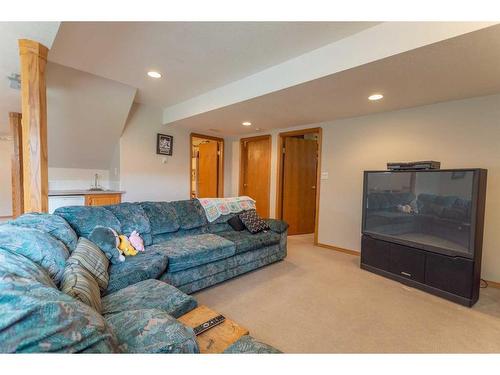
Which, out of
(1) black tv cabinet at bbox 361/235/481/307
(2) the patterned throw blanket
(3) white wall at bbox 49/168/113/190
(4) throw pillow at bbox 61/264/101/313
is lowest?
(1) black tv cabinet at bbox 361/235/481/307

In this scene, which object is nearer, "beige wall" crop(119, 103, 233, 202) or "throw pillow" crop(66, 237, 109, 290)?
"throw pillow" crop(66, 237, 109, 290)

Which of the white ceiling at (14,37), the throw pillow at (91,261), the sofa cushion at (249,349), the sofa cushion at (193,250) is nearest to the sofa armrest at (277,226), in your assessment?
the sofa cushion at (193,250)

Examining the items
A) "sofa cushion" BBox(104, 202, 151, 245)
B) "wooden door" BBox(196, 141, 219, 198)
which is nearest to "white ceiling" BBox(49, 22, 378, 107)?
"sofa cushion" BBox(104, 202, 151, 245)

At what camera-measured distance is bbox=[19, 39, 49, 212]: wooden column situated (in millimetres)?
1856

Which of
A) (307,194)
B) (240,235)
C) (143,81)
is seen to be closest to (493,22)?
(240,235)

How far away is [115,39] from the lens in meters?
1.99

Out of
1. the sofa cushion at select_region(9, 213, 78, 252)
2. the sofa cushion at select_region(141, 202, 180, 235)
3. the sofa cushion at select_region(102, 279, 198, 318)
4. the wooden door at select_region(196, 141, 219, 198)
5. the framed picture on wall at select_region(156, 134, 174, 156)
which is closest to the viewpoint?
the sofa cushion at select_region(102, 279, 198, 318)

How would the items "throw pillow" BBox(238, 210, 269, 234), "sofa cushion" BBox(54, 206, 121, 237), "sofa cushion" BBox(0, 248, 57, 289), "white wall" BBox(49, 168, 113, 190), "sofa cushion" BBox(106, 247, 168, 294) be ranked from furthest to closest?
"white wall" BBox(49, 168, 113, 190) → "throw pillow" BBox(238, 210, 269, 234) → "sofa cushion" BBox(54, 206, 121, 237) → "sofa cushion" BBox(106, 247, 168, 294) → "sofa cushion" BBox(0, 248, 57, 289)

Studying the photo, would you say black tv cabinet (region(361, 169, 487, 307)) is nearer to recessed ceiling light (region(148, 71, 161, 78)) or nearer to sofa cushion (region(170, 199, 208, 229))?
sofa cushion (region(170, 199, 208, 229))

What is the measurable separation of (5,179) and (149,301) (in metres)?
6.83

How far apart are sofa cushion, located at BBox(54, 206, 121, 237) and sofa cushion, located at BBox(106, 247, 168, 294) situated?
1.36 feet

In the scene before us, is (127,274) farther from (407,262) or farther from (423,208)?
(423,208)

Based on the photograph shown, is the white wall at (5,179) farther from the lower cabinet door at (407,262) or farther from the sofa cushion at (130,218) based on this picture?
the lower cabinet door at (407,262)
